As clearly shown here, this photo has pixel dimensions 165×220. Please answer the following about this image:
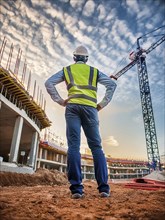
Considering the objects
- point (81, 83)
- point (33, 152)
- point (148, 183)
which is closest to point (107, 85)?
point (81, 83)

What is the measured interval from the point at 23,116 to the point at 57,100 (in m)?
14.0

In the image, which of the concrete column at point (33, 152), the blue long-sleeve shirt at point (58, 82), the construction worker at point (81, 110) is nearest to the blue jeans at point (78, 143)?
the construction worker at point (81, 110)

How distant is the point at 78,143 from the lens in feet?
8.60

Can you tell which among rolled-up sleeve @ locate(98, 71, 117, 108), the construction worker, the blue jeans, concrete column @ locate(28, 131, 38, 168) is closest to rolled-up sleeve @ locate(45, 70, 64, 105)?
the construction worker

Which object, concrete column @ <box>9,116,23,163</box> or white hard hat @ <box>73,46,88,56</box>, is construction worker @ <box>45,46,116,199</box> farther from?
concrete column @ <box>9,116,23,163</box>

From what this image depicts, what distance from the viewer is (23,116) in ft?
52.6

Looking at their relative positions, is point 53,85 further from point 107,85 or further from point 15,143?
point 15,143

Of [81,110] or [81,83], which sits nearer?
[81,110]

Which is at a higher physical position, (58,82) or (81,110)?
(58,82)

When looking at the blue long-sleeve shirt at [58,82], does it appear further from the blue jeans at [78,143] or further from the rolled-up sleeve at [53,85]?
the blue jeans at [78,143]

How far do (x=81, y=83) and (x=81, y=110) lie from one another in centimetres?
46

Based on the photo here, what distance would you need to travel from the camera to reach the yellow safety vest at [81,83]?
2.81 m

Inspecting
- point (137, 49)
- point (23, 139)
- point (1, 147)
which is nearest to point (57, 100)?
point (23, 139)

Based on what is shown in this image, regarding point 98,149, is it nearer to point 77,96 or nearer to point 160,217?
point 77,96
